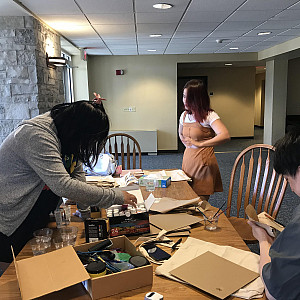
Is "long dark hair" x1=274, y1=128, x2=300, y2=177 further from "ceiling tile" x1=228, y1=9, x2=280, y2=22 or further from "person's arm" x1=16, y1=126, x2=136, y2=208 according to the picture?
"ceiling tile" x1=228, y1=9, x2=280, y2=22

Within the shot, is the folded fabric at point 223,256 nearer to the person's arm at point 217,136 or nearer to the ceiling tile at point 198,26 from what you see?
the person's arm at point 217,136

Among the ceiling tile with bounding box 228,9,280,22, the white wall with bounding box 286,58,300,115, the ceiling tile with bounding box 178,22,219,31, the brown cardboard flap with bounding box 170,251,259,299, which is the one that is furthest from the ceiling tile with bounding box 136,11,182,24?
the white wall with bounding box 286,58,300,115

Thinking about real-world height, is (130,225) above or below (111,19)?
below

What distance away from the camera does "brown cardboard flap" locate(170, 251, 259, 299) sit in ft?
3.32

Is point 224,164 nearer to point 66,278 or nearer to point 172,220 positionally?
point 172,220

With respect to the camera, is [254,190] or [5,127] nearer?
[254,190]

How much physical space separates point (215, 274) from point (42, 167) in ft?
2.60

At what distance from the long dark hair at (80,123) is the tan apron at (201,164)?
4.15 ft

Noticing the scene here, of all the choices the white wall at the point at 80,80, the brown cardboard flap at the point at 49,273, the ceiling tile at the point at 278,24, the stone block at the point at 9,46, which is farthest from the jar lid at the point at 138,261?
the white wall at the point at 80,80


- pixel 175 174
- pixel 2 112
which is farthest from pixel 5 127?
pixel 175 174

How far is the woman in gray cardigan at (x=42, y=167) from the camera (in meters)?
1.29

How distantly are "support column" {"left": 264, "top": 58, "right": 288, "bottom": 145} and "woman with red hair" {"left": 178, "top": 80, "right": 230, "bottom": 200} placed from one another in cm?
521

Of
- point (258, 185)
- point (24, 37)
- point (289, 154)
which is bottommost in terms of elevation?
point (258, 185)

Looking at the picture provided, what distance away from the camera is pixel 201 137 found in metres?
2.59
